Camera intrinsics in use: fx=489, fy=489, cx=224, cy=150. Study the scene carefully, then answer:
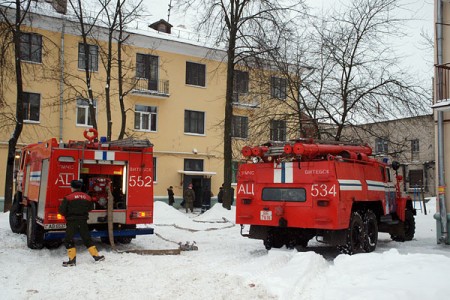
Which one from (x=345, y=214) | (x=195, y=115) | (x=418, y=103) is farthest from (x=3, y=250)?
(x=195, y=115)

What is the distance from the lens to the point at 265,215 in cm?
1096

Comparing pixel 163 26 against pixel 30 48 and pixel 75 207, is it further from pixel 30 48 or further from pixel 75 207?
pixel 75 207

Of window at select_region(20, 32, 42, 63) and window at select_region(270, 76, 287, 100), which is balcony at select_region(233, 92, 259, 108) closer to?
window at select_region(270, 76, 287, 100)

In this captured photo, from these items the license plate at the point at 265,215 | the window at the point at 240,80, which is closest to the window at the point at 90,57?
the window at the point at 240,80

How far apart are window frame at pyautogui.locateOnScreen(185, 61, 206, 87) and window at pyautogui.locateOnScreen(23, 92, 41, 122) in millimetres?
9835

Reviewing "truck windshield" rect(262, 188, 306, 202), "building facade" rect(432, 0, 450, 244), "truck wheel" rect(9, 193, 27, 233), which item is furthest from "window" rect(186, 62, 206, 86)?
"truck windshield" rect(262, 188, 306, 202)

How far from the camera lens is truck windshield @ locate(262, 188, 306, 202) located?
10438 millimetres

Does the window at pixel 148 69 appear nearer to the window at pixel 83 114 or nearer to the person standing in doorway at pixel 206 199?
the window at pixel 83 114

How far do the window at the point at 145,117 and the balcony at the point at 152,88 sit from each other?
46.4 inches

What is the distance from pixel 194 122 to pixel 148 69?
192 inches

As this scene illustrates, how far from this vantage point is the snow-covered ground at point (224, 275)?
661cm

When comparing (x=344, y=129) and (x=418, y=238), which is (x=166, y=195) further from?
(x=418, y=238)

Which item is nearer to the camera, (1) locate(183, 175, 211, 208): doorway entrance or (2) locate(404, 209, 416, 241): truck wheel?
(2) locate(404, 209, 416, 241): truck wheel

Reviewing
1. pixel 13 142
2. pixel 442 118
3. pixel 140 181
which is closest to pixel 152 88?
pixel 13 142
